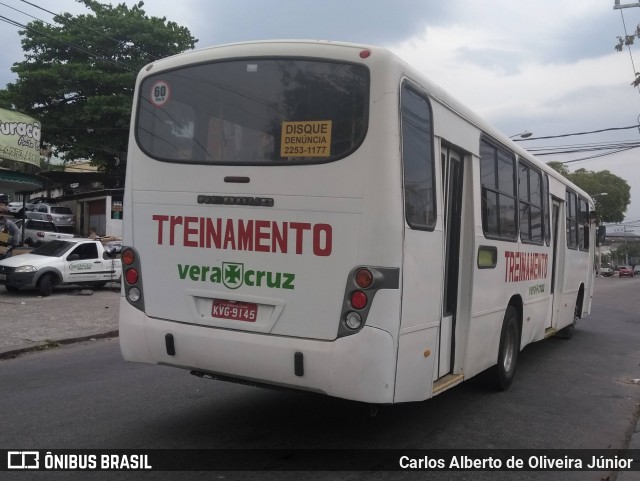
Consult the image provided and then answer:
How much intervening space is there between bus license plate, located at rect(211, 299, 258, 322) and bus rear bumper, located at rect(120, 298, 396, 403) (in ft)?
0.38

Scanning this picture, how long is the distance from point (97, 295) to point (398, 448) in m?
13.8

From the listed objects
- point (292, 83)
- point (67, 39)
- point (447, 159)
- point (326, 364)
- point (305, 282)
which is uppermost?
point (67, 39)

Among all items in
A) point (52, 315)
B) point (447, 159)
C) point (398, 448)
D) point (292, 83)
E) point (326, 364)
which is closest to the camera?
point (326, 364)

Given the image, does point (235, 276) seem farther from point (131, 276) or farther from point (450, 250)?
point (450, 250)

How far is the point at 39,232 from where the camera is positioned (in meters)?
29.0

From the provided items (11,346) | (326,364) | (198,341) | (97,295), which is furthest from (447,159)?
(97,295)

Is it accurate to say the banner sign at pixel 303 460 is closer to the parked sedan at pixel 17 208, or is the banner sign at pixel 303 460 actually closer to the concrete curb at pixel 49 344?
the concrete curb at pixel 49 344

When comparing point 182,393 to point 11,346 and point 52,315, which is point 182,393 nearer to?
point 11,346

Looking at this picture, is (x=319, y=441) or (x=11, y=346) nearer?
(x=319, y=441)

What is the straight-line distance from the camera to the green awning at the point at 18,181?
1747 centimetres

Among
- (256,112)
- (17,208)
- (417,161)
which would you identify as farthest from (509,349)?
(17,208)

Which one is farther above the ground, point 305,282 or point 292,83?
point 292,83

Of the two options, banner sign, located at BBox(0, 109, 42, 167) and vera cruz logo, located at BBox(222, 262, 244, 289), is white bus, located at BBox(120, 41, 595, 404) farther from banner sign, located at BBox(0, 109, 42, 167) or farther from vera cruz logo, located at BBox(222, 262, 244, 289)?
banner sign, located at BBox(0, 109, 42, 167)

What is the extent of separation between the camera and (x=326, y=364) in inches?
169
